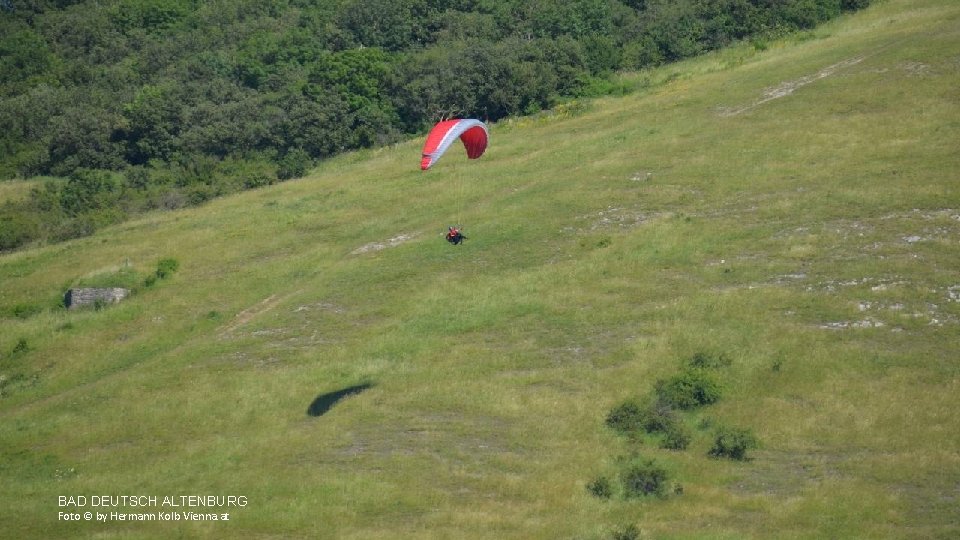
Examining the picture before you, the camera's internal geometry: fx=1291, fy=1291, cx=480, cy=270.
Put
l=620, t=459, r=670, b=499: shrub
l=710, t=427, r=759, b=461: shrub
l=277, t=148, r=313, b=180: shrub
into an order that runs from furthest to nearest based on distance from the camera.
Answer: l=277, t=148, r=313, b=180: shrub < l=710, t=427, r=759, b=461: shrub < l=620, t=459, r=670, b=499: shrub

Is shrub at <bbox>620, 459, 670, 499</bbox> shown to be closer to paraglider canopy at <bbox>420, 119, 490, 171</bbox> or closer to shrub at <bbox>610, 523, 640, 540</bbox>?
shrub at <bbox>610, 523, 640, 540</bbox>

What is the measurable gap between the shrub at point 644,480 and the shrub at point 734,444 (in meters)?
1.87

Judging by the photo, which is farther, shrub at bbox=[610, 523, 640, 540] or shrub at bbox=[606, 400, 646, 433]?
shrub at bbox=[606, 400, 646, 433]

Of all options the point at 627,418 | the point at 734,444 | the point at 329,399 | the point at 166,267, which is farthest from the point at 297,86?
the point at 734,444

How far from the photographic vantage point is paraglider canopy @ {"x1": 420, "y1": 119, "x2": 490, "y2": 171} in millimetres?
37938

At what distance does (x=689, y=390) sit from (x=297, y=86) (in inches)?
2324

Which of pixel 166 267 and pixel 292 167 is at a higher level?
pixel 166 267

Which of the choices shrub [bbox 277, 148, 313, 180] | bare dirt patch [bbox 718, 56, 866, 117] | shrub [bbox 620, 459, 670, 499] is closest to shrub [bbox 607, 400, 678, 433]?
shrub [bbox 620, 459, 670, 499]

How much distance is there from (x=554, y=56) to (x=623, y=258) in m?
38.4

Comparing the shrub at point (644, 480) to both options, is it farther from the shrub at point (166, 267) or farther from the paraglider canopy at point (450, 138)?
the shrub at point (166, 267)

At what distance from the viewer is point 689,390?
121ft

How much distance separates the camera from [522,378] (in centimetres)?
3891

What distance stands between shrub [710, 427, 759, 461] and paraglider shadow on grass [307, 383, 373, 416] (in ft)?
36.1

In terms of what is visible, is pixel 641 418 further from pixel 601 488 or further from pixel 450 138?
pixel 450 138
